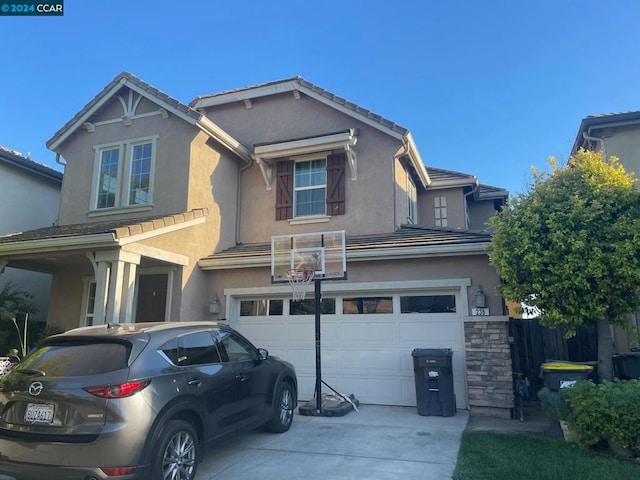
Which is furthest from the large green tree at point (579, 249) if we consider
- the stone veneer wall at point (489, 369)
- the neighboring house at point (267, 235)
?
the neighboring house at point (267, 235)

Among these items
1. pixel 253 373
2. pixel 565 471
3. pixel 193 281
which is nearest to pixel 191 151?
pixel 193 281

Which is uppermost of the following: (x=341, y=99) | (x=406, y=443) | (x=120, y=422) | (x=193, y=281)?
(x=341, y=99)

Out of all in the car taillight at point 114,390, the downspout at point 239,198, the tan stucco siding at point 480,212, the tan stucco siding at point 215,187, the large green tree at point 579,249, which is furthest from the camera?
the tan stucco siding at point 480,212

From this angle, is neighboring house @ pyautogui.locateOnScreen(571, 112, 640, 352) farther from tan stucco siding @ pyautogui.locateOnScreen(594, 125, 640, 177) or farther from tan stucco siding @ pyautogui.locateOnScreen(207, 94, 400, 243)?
tan stucco siding @ pyautogui.locateOnScreen(207, 94, 400, 243)

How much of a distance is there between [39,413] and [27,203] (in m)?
11.4

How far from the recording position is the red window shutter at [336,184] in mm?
11062

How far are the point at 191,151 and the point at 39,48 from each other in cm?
510

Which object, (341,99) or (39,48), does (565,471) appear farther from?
(39,48)

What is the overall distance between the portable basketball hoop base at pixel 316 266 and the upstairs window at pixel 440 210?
20.2 ft

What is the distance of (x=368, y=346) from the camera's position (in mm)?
9258

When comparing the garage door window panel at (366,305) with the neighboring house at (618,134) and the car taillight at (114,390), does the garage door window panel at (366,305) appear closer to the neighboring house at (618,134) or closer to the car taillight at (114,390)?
the car taillight at (114,390)

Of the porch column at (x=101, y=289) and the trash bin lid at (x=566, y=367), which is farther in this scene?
the porch column at (x=101, y=289)

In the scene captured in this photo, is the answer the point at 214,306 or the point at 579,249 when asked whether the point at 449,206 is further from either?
the point at 214,306

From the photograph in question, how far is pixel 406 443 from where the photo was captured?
244 inches
